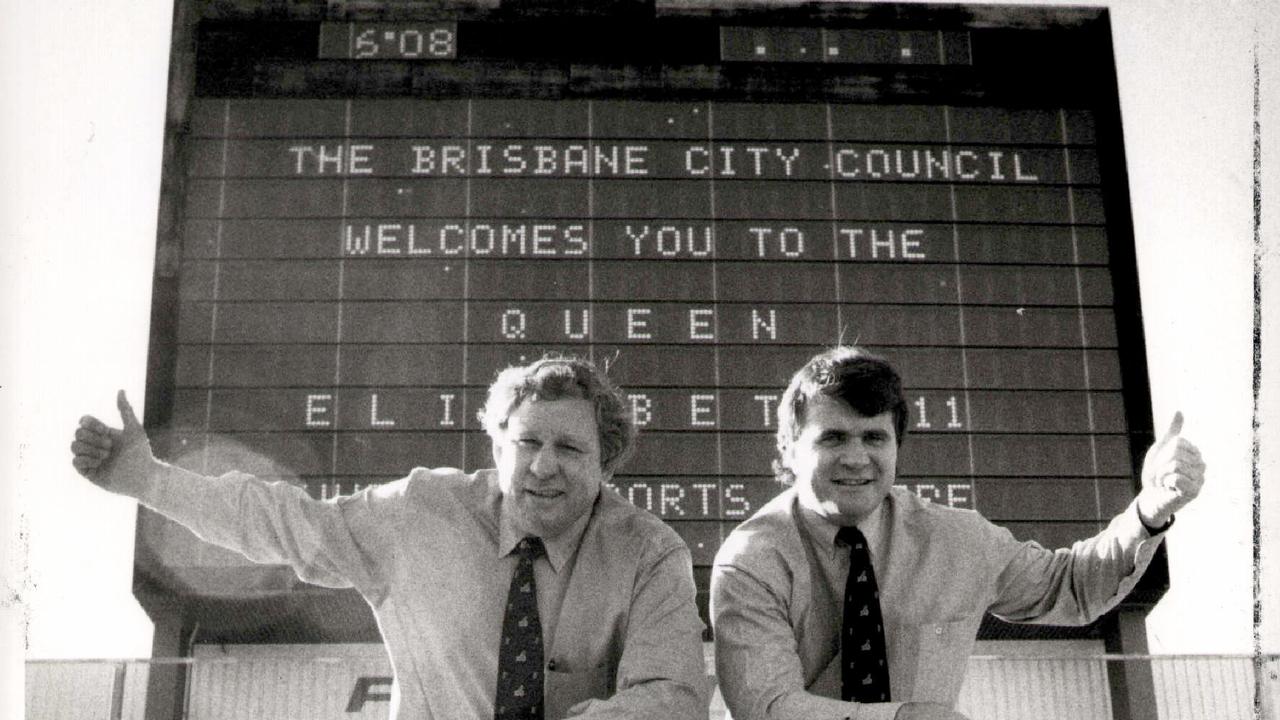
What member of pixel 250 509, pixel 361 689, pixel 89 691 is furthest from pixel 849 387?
pixel 89 691

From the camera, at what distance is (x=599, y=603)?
112 inches

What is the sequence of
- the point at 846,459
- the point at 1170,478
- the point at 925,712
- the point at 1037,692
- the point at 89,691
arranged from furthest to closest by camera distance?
the point at 1037,692
the point at 89,691
the point at 846,459
the point at 1170,478
the point at 925,712

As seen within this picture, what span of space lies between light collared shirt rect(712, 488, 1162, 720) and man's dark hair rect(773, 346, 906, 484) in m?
0.17

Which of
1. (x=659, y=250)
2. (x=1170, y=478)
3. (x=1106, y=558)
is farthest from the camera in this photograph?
(x=659, y=250)

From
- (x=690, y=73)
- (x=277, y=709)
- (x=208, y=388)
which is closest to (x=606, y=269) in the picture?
(x=690, y=73)

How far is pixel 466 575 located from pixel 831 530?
2.29ft

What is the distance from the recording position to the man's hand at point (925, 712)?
95.3 inches

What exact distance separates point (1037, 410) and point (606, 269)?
2.09 metres

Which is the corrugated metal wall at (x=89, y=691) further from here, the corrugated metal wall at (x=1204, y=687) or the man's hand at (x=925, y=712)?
the man's hand at (x=925, y=712)

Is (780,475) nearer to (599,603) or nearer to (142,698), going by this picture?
(599,603)

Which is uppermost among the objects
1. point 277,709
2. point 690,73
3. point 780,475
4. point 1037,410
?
point 690,73

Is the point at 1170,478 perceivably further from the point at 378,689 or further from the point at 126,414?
the point at 378,689

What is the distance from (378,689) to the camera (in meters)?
7.37

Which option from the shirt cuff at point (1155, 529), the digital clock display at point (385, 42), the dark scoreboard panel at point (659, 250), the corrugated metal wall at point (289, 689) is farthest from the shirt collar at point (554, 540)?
the digital clock display at point (385, 42)
